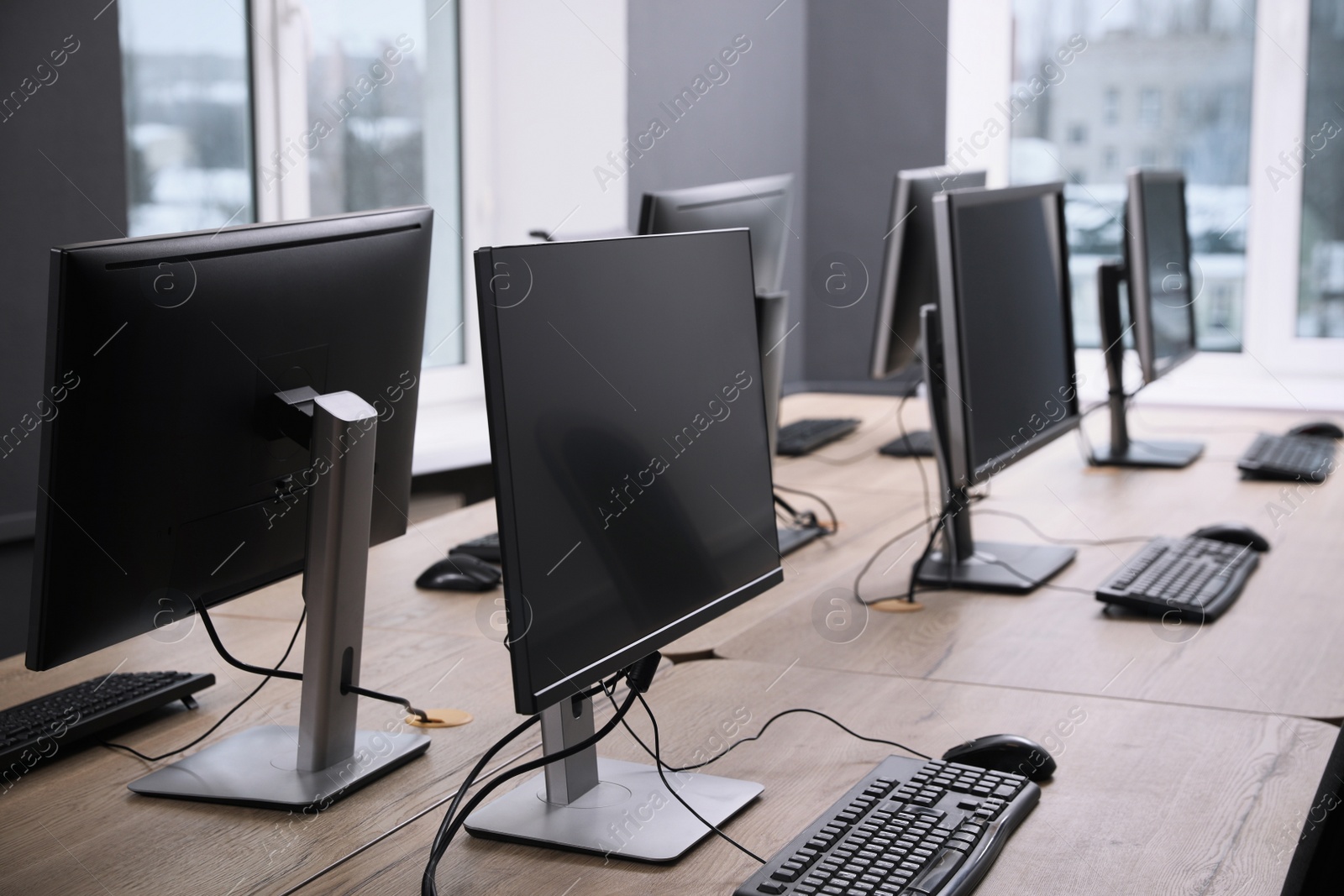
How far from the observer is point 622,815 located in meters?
1.08

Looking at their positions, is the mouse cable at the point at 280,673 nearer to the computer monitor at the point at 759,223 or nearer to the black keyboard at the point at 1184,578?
the computer monitor at the point at 759,223

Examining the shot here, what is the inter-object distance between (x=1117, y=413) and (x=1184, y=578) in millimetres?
1007

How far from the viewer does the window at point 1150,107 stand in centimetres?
405

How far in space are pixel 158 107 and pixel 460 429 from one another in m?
1.03

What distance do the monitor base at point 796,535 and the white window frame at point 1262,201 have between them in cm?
202

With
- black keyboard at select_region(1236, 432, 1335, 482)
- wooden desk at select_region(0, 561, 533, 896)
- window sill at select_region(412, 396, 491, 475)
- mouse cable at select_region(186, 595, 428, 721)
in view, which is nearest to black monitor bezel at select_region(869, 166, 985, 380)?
black keyboard at select_region(1236, 432, 1335, 482)

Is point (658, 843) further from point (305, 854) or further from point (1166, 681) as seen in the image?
point (1166, 681)

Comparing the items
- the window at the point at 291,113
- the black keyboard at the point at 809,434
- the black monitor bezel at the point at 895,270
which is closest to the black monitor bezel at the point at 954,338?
the black monitor bezel at the point at 895,270

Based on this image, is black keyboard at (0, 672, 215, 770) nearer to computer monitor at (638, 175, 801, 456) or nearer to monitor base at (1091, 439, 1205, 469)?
computer monitor at (638, 175, 801, 456)

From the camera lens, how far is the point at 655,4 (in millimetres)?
3535

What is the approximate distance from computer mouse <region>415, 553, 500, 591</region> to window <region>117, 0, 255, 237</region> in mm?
1182

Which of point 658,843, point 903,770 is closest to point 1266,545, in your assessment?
point 903,770

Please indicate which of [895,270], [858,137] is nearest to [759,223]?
[895,270]

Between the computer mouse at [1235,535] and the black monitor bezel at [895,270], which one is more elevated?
the black monitor bezel at [895,270]
